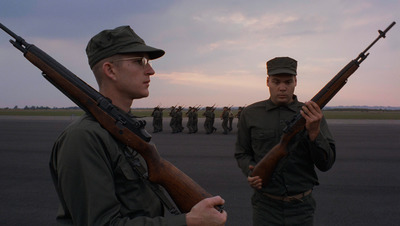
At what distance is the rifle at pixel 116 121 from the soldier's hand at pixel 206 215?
21 centimetres

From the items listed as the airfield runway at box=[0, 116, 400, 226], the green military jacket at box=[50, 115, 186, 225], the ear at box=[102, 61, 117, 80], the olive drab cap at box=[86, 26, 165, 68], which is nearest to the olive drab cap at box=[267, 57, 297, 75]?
the olive drab cap at box=[86, 26, 165, 68]

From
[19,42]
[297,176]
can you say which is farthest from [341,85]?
[19,42]

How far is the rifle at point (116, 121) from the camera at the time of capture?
1634 millimetres

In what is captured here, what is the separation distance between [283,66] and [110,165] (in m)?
2.19

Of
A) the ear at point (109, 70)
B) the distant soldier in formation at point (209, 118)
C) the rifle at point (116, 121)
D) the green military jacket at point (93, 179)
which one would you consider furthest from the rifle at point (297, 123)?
the distant soldier in formation at point (209, 118)

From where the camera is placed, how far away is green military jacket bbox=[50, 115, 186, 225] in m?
1.39

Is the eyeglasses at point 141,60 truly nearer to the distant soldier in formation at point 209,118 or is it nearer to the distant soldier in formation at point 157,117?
the distant soldier in formation at point 209,118

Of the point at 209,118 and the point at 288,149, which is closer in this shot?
the point at 288,149

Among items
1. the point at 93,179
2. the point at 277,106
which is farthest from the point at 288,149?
the point at 93,179

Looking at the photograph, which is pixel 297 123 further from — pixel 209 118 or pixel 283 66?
pixel 209 118

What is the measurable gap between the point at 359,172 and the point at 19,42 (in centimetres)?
910

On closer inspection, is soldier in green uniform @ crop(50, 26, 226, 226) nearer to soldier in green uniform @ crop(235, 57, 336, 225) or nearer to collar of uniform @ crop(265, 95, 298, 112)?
soldier in green uniform @ crop(235, 57, 336, 225)

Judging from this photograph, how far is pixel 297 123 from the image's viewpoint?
9.18 feet

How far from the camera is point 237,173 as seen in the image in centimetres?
840
